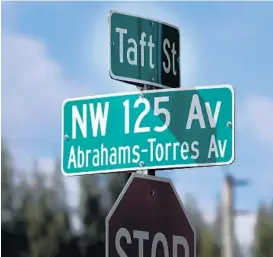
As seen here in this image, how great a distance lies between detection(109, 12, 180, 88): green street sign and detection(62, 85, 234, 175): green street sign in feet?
0.43

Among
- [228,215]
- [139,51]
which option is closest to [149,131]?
[139,51]

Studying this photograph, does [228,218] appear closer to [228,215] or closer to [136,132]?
[228,215]

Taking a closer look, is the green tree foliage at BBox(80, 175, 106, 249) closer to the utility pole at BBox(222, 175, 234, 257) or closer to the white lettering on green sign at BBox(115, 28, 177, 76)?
the utility pole at BBox(222, 175, 234, 257)

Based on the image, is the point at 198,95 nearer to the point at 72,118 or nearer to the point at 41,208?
the point at 72,118

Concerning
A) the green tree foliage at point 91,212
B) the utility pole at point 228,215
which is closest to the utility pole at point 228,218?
the utility pole at point 228,215

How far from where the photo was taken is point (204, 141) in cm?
Answer: 350

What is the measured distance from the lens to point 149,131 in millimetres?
3562

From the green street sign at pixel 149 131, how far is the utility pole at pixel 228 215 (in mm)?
9951

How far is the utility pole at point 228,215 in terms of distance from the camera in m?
13.4

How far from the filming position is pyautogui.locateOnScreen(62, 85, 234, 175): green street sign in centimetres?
350

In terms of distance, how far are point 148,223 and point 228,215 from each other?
10.4m

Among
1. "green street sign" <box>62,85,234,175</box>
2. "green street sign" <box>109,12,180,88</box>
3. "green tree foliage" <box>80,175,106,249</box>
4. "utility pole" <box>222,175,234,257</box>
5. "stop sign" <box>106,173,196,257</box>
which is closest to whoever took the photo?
"stop sign" <box>106,173,196,257</box>

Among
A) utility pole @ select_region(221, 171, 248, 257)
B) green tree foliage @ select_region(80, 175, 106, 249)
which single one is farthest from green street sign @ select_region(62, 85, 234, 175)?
green tree foliage @ select_region(80, 175, 106, 249)

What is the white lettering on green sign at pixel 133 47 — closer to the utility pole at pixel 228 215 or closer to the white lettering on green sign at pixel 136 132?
the white lettering on green sign at pixel 136 132
